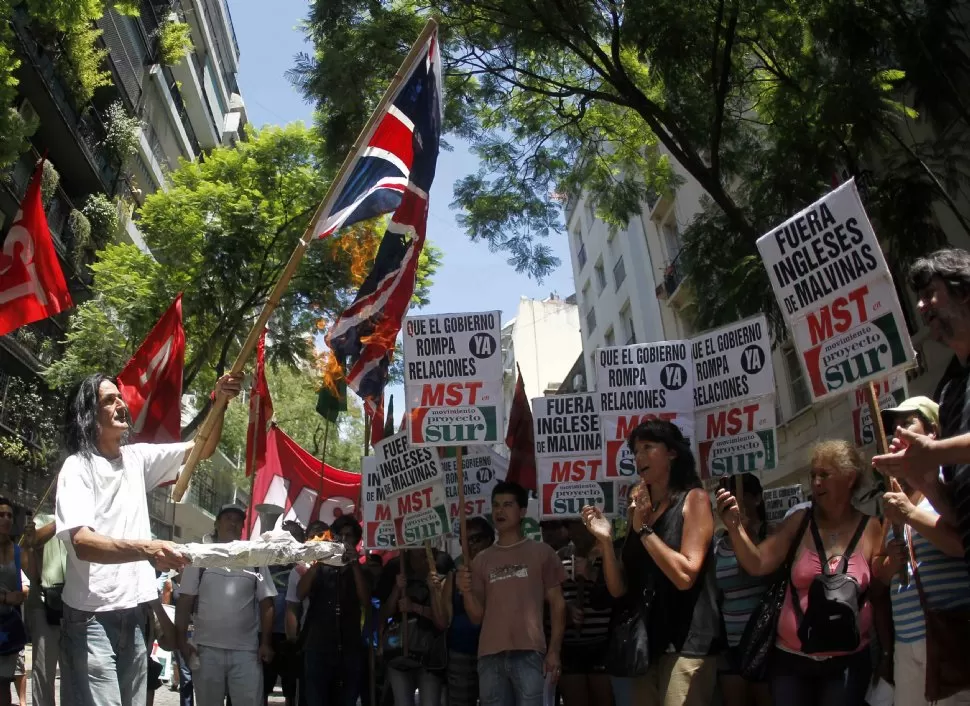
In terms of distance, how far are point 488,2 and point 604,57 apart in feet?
5.32

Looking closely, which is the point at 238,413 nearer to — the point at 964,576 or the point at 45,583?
the point at 45,583

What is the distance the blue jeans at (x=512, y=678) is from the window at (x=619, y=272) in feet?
81.3

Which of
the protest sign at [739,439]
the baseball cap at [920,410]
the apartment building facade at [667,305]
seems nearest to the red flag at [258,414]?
the protest sign at [739,439]

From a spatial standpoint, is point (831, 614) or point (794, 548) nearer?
point (831, 614)

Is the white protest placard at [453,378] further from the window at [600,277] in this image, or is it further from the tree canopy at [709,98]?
the window at [600,277]

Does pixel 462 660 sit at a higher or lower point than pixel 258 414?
lower

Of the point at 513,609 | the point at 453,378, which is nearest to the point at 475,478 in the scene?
the point at 453,378

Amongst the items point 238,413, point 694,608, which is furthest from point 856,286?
point 238,413

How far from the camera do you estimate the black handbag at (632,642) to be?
4.57 m

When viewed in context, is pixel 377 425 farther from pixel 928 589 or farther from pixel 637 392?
pixel 928 589

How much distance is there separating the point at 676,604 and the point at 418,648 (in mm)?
3274

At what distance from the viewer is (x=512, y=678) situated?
5.79 m

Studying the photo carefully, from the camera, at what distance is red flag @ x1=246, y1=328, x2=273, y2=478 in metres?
10.2

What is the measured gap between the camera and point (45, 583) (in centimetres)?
680
